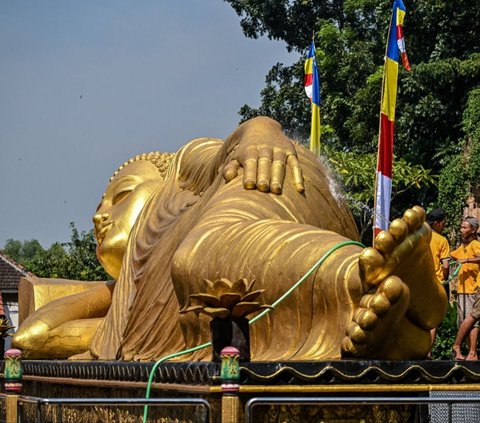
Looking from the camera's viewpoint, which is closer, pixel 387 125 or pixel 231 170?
pixel 231 170

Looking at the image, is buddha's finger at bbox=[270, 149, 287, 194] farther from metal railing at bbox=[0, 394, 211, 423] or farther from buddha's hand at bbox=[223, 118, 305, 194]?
metal railing at bbox=[0, 394, 211, 423]

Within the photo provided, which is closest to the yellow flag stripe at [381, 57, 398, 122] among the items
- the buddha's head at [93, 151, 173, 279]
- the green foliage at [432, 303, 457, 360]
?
the green foliage at [432, 303, 457, 360]

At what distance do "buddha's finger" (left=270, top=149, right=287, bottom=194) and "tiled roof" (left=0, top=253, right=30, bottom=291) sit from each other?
29.1 m

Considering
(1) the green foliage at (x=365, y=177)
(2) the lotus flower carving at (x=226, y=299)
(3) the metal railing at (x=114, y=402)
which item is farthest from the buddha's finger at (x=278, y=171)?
(1) the green foliage at (x=365, y=177)

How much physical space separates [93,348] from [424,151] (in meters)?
15.4

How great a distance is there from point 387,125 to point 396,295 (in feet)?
32.1

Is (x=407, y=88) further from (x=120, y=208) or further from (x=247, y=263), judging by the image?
(x=247, y=263)

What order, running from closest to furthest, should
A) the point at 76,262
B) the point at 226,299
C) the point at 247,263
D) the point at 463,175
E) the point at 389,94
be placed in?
the point at 226,299, the point at 247,263, the point at 389,94, the point at 463,175, the point at 76,262

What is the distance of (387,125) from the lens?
1566 cm

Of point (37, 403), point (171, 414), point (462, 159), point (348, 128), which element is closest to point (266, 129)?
point (171, 414)

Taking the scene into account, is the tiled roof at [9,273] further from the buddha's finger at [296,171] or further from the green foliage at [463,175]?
the buddha's finger at [296,171]

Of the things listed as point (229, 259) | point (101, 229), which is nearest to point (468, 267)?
point (101, 229)

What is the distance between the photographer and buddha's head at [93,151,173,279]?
1038cm

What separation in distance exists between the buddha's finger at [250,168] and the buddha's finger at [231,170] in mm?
102
